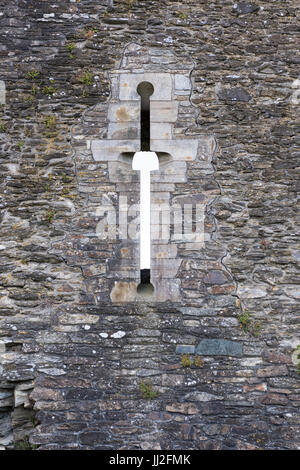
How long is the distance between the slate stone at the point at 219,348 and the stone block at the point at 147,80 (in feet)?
7.93

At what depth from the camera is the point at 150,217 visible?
5.76m

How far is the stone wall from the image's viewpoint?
5.39 m

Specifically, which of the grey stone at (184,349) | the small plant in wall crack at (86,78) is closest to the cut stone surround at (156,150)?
the small plant in wall crack at (86,78)

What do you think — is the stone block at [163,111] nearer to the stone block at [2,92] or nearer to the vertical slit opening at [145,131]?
the vertical slit opening at [145,131]

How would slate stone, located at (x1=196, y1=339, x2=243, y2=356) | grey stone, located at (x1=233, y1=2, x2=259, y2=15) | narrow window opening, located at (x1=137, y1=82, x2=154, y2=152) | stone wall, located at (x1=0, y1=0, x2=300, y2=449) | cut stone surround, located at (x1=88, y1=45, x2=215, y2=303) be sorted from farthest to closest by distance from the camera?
grey stone, located at (x1=233, y1=2, x2=259, y2=15)
narrow window opening, located at (x1=137, y1=82, x2=154, y2=152)
cut stone surround, located at (x1=88, y1=45, x2=215, y2=303)
slate stone, located at (x1=196, y1=339, x2=243, y2=356)
stone wall, located at (x1=0, y1=0, x2=300, y2=449)

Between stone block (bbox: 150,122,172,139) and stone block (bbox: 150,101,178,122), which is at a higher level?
stone block (bbox: 150,101,178,122)

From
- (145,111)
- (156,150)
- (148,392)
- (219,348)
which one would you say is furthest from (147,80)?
(148,392)

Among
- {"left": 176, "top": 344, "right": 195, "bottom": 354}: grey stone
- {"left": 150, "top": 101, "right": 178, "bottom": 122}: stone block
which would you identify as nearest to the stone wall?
{"left": 176, "top": 344, "right": 195, "bottom": 354}: grey stone

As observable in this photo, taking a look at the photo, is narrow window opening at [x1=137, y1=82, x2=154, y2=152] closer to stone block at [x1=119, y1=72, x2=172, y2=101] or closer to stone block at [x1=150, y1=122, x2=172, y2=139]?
stone block at [x1=119, y1=72, x2=172, y2=101]

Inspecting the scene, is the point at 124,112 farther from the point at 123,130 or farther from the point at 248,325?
the point at 248,325

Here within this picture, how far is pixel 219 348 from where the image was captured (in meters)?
5.52

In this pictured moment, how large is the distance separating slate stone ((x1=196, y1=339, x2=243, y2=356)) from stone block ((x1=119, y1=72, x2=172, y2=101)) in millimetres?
2417

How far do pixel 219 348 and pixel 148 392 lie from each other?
2.54 ft
